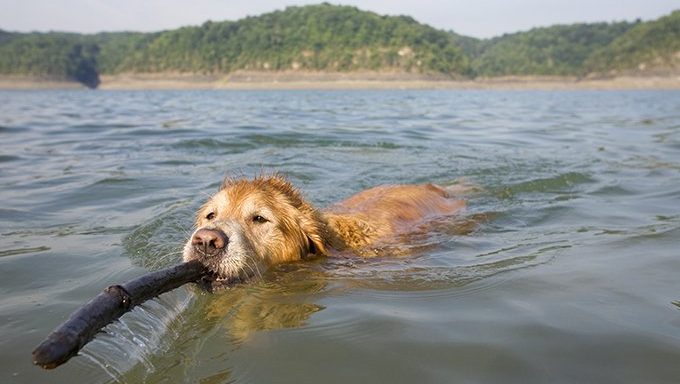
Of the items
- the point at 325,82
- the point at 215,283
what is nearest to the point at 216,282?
the point at 215,283

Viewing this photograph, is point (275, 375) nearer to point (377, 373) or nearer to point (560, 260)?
point (377, 373)

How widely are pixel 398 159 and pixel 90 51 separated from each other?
190 metres

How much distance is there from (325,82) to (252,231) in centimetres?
12629

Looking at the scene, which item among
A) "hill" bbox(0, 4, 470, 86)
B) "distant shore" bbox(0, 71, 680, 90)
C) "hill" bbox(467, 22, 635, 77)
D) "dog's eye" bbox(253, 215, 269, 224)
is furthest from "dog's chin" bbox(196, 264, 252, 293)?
"hill" bbox(467, 22, 635, 77)

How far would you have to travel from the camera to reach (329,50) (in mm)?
148125

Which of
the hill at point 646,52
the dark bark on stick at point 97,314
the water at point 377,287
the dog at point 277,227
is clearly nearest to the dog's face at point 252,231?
the dog at point 277,227

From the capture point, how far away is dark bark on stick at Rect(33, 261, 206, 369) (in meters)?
2.13

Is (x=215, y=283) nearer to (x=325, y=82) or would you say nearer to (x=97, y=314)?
(x=97, y=314)

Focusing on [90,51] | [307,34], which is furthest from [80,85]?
[307,34]

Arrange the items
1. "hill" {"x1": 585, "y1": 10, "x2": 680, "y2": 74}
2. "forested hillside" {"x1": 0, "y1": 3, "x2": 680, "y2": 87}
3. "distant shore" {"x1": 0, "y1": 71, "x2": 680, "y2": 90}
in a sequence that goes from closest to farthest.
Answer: "hill" {"x1": 585, "y1": 10, "x2": 680, "y2": 74} → "distant shore" {"x1": 0, "y1": 71, "x2": 680, "y2": 90} → "forested hillside" {"x1": 0, "y1": 3, "x2": 680, "y2": 87}

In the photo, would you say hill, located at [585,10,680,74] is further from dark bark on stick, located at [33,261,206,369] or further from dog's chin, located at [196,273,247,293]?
dark bark on stick, located at [33,261,206,369]

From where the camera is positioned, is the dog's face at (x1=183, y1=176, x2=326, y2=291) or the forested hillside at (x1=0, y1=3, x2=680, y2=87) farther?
the forested hillside at (x1=0, y1=3, x2=680, y2=87)

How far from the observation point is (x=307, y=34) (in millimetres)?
158875

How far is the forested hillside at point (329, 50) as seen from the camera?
135875 mm
